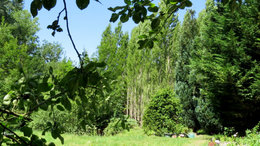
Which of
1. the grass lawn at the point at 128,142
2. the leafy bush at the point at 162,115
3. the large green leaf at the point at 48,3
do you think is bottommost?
the grass lawn at the point at 128,142

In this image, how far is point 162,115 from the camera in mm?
8586

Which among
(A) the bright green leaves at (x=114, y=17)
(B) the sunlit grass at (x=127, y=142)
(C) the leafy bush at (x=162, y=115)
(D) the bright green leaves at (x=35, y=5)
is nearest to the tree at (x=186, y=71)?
(C) the leafy bush at (x=162, y=115)

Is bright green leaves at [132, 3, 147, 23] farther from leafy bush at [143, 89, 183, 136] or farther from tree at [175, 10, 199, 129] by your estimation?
tree at [175, 10, 199, 129]

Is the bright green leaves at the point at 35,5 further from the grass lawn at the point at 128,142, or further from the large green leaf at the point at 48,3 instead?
the grass lawn at the point at 128,142

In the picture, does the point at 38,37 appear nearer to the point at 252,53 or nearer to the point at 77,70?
the point at 252,53

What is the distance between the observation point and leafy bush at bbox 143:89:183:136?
8.47m

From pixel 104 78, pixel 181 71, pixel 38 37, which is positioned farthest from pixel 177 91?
pixel 38 37

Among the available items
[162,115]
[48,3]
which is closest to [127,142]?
[162,115]

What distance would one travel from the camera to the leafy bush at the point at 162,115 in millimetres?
8469

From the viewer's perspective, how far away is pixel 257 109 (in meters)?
7.59

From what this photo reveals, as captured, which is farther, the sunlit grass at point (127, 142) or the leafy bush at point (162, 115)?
the leafy bush at point (162, 115)

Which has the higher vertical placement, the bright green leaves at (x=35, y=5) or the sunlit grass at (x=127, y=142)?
the bright green leaves at (x=35, y=5)

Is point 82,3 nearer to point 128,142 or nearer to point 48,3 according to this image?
point 48,3

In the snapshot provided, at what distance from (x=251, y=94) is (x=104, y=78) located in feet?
24.1
